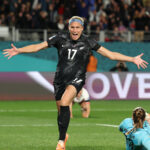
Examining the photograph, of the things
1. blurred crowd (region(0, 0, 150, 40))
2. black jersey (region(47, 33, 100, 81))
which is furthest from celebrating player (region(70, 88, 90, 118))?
blurred crowd (region(0, 0, 150, 40))

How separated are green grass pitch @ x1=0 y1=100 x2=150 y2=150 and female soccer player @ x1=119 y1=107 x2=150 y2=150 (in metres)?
1.36

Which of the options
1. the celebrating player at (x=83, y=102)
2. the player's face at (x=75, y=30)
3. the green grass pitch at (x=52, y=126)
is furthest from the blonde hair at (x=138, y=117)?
the celebrating player at (x=83, y=102)

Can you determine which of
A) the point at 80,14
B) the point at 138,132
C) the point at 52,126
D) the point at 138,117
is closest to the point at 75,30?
the point at 138,117

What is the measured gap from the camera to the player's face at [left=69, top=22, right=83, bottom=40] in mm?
10359

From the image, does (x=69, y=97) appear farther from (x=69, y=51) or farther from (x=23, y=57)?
(x=23, y=57)

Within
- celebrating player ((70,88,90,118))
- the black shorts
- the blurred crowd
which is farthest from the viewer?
the blurred crowd

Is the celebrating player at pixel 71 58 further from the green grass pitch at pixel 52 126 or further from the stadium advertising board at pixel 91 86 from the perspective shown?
the stadium advertising board at pixel 91 86

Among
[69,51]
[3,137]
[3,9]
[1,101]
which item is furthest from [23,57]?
[69,51]

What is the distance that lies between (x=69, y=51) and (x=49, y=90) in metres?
12.0

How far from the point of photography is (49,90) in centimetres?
2244

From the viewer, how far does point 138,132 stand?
9.02 meters

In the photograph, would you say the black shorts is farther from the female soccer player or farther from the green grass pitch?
the female soccer player

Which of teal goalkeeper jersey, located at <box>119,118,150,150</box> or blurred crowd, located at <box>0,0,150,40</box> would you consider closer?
teal goalkeeper jersey, located at <box>119,118,150,150</box>

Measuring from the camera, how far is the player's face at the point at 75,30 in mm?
10359
